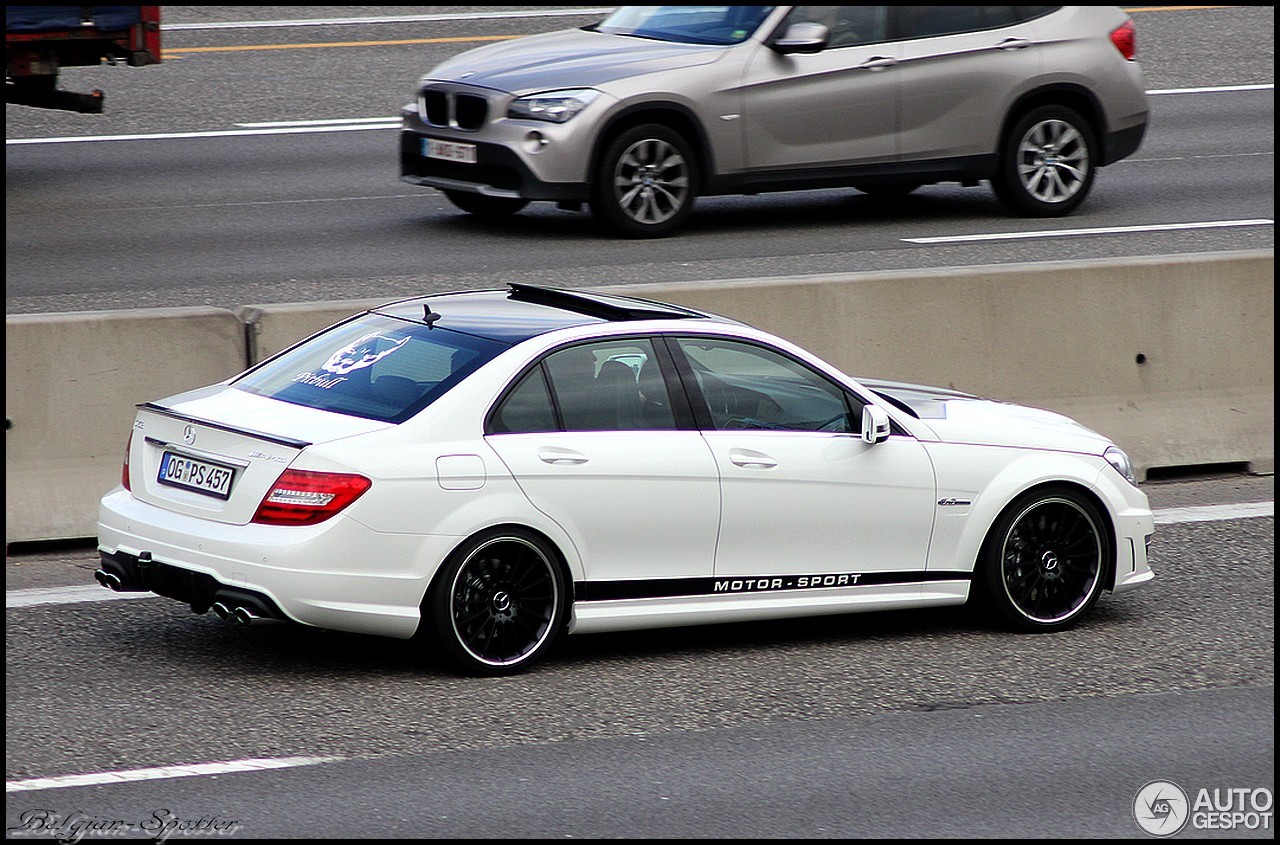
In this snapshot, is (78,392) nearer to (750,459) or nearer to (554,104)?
(750,459)

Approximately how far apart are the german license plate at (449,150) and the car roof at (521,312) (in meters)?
6.14

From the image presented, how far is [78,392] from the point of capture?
8789mm

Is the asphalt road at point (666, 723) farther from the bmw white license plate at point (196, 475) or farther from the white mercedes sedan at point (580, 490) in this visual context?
the bmw white license plate at point (196, 475)

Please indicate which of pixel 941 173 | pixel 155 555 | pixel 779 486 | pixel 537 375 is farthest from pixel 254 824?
pixel 941 173

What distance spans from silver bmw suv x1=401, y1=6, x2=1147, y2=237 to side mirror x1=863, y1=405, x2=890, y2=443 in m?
6.66

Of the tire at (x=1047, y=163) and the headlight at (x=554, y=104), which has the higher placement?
the headlight at (x=554, y=104)

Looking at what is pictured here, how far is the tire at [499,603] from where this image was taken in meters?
6.90

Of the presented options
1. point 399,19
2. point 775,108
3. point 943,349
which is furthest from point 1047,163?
point 399,19

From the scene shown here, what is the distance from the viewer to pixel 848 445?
7.65 metres

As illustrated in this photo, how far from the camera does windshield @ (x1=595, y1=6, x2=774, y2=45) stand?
14562 mm

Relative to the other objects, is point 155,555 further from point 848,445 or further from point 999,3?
point 999,3

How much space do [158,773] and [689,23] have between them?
10.2 m

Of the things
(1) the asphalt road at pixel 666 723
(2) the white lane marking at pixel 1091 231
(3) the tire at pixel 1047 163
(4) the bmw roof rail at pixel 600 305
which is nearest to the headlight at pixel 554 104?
(2) the white lane marking at pixel 1091 231

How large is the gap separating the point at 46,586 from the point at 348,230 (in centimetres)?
688
